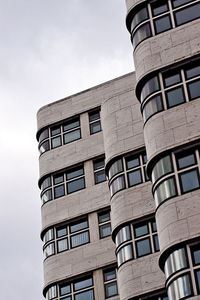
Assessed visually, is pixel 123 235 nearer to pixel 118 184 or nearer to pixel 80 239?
pixel 118 184

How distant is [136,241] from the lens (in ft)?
107

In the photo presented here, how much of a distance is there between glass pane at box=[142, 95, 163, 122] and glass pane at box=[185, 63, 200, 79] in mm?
1306

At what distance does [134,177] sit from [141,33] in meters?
5.82

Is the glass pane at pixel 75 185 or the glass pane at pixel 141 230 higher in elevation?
the glass pane at pixel 75 185

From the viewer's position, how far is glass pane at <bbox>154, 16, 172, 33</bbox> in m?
32.3

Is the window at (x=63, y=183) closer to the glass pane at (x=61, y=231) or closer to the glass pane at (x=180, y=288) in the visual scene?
the glass pane at (x=61, y=231)

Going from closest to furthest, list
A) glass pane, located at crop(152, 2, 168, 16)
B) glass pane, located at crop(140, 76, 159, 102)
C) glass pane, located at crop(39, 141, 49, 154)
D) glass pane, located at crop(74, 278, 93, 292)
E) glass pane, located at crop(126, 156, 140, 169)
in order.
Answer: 1. glass pane, located at crop(140, 76, 159, 102)
2. glass pane, located at crop(152, 2, 168, 16)
3. glass pane, located at crop(126, 156, 140, 169)
4. glass pane, located at crop(74, 278, 93, 292)
5. glass pane, located at crop(39, 141, 49, 154)

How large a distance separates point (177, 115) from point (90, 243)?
10665mm

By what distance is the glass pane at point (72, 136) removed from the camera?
41.8 metres

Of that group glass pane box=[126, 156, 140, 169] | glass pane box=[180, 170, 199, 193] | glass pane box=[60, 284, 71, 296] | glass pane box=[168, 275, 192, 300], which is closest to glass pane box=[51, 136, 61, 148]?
glass pane box=[60, 284, 71, 296]

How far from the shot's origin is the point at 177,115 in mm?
29672

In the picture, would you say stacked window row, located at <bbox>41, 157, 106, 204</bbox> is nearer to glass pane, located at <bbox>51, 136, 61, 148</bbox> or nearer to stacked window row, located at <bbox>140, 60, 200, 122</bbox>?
glass pane, located at <bbox>51, 136, 61, 148</bbox>

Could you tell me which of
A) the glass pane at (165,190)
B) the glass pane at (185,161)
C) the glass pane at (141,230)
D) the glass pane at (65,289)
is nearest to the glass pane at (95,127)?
the glass pane at (65,289)

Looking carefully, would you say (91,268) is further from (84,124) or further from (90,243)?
(84,124)
